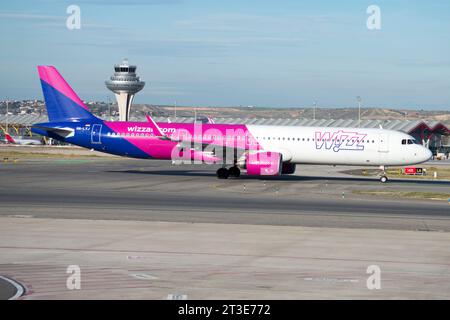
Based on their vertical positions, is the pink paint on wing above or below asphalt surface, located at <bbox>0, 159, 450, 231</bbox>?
above

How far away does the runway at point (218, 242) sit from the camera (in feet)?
55.1

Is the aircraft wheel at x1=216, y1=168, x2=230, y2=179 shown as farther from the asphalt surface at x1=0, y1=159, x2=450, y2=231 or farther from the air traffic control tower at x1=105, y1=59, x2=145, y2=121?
the air traffic control tower at x1=105, y1=59, x2=145, y2=121

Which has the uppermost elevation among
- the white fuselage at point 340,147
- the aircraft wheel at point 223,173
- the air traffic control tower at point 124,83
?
the air traffic control tower at point 124,83

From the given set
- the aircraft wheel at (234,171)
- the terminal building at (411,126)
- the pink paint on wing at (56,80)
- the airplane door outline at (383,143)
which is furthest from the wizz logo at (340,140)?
the terminal building at (411,126)

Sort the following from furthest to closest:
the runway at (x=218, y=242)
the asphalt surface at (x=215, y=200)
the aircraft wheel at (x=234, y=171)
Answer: the aircraft wheel at (x=234, y=171) < the asphalt surface at (x=215, y=200) < the runway at (x=218, y=242)

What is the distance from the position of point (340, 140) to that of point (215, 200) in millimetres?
17142

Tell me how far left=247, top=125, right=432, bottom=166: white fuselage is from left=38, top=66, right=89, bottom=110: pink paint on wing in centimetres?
1437

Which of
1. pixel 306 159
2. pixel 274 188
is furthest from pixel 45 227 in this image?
pixel 306 159

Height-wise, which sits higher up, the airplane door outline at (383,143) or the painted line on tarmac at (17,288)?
the airplane door outline at (383,143)

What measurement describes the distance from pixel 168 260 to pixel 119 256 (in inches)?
58.9

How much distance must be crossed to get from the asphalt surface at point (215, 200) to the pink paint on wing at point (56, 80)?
6.02 meters

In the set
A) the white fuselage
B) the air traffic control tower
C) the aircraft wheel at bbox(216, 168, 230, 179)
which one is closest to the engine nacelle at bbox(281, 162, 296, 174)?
the white fuselage

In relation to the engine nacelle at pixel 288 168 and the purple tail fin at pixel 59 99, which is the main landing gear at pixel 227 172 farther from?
the purple tail fin at pixel 59 99

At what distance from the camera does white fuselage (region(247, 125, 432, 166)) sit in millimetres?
51531
